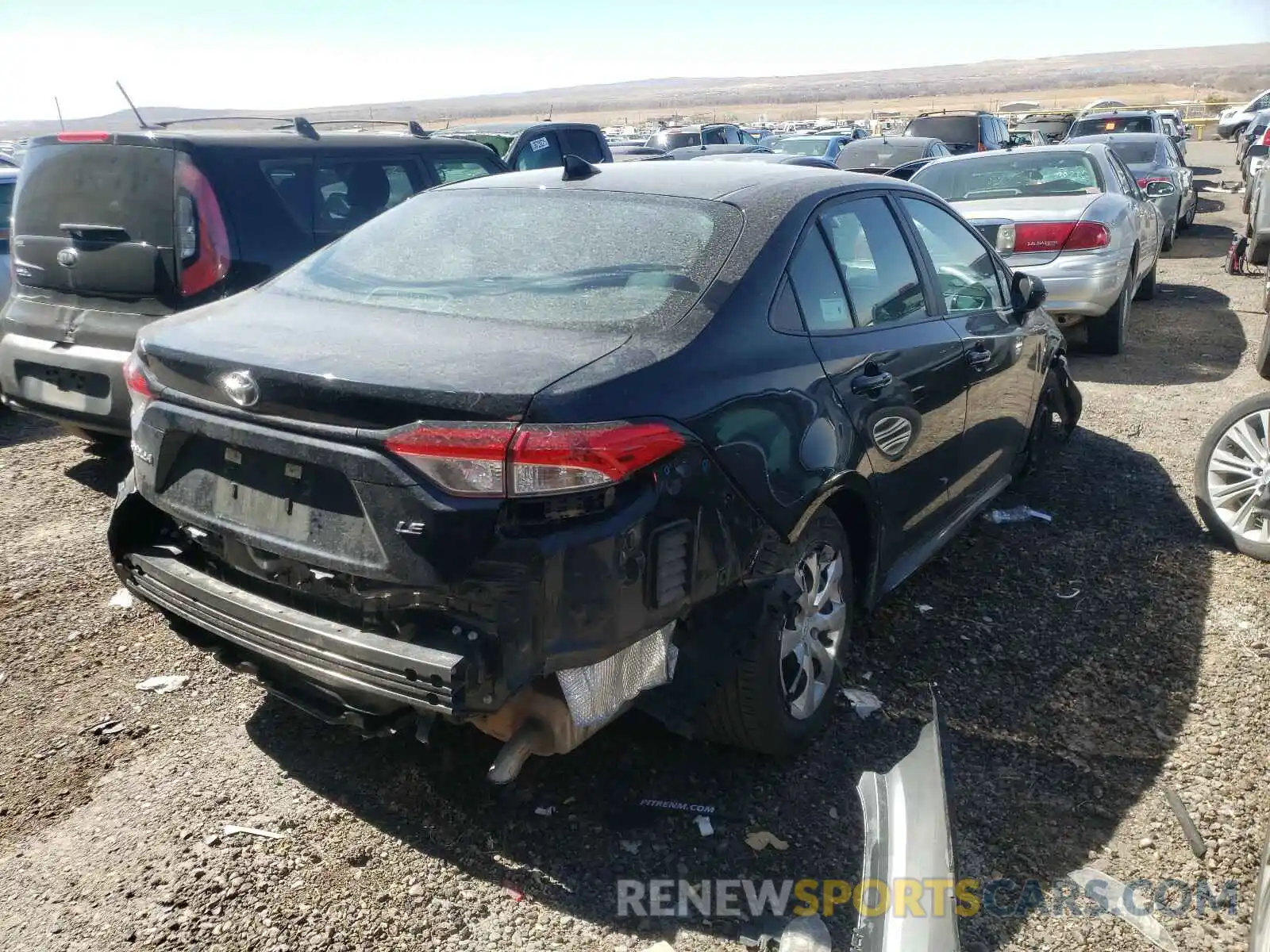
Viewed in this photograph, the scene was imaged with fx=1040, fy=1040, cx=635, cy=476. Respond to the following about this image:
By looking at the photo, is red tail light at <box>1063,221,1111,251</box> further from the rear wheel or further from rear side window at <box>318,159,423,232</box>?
rear side window at <box>318,159,423,232</box>

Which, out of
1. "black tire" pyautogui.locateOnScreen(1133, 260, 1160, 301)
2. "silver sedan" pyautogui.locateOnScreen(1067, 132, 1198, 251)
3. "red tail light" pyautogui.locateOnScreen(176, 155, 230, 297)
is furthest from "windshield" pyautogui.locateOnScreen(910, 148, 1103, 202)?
"red tail light" pyautogui.locateOnScreen(176, 155, 230, 297)

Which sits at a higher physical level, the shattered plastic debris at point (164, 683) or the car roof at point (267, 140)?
the car roof at point (267, 140)

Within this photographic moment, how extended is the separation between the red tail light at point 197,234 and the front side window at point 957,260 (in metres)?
3.20

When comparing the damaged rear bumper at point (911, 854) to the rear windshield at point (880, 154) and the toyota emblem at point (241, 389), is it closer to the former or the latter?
the toyota emblem at point (241, 389)

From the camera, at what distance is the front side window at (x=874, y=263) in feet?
11.5

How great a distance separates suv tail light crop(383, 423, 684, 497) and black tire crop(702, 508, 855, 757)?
681mm

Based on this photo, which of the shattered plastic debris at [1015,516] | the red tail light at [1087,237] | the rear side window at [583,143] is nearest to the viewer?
the shattered plastic debris at [1015,516]

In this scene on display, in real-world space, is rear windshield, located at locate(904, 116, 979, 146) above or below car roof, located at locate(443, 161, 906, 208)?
below

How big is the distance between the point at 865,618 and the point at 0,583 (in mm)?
3665

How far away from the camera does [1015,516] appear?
528 centimetres

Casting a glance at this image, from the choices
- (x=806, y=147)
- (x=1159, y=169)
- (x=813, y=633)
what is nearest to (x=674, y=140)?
(x=806, y=147)

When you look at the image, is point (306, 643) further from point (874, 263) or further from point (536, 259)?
point (874, 263)

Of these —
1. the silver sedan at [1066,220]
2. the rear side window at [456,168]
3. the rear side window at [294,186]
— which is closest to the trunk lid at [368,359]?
the rear side window at [294,186]

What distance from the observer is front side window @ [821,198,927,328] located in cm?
350
